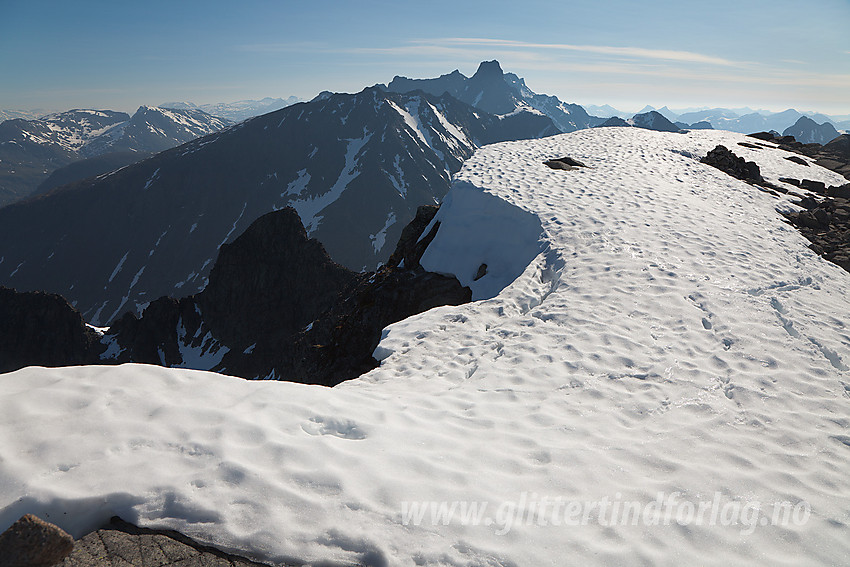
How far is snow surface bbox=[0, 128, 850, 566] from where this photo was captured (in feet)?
13.2

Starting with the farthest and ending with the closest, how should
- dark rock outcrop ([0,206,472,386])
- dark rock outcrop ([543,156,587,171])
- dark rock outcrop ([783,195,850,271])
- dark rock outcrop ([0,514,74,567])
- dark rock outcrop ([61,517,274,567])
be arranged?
dark rock outcrop ([0,206,472,386]), dark rock outcrop ([543,156,587,171]), dark rock outcrop ([783,195,850,271]), dark rock outcrop ([61,517,274,567]), dark rock outcrop ([0,514,74,567])

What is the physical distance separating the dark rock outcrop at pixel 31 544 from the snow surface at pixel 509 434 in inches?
22.0

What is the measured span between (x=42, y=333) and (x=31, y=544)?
107 m

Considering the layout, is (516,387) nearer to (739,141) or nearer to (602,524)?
(602,524)

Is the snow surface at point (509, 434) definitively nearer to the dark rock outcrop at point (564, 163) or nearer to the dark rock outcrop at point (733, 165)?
the dark rock outcrop at point (564, 163)

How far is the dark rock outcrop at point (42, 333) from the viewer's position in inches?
3145

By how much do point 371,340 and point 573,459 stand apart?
11105mm

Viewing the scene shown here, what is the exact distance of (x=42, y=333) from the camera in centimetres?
8156

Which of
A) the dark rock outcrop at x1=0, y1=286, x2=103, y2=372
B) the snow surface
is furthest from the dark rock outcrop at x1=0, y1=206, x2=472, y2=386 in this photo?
the snow surface

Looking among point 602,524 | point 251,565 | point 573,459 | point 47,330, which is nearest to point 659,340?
point 573,459

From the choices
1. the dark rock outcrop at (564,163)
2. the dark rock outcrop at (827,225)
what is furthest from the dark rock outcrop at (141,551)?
the dark rock outcrop at (564,163)

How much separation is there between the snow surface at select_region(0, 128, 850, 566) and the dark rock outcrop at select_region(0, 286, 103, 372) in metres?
94.7

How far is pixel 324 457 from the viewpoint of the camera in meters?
4.77

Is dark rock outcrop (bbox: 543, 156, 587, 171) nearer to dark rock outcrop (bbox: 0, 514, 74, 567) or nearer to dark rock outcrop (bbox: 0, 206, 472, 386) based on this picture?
dark rock outcrop (bbox: 0, 514, 74, 567)
